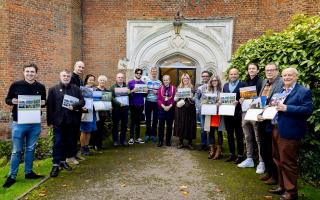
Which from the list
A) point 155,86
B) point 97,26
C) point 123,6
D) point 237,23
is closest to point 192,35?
point 237,23

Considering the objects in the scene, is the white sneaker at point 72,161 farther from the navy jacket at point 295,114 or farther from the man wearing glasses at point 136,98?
the navy jacket at point 295,114

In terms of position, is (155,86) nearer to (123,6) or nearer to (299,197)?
(299,197)

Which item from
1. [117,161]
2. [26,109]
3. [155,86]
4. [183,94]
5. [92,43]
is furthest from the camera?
[92,43]

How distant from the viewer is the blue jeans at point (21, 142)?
5.18 metres

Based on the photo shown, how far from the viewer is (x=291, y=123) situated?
13.6ft

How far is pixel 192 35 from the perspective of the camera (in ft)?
40.5

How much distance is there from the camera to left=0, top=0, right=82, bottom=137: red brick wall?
10.3 metres

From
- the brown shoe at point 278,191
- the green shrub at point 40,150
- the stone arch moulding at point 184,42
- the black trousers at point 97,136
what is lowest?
the green shrub at point 40,150

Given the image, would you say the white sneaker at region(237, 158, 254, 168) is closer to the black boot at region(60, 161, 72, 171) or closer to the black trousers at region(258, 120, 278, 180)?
the black trousers at region(258, 120, 278, 180)

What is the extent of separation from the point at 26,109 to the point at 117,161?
2.22m

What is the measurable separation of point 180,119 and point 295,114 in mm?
3583

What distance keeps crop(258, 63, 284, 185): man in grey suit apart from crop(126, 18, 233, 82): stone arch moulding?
7.05 meters

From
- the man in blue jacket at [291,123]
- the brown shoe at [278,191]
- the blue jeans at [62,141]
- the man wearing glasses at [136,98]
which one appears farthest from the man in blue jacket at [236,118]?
the blue jeans at [62,141]

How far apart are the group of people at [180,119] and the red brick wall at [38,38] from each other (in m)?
4.72
